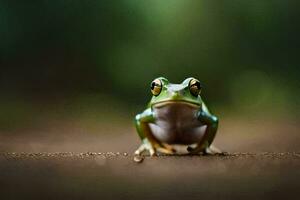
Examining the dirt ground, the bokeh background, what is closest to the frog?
the dirt ground

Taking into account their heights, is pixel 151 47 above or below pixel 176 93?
above

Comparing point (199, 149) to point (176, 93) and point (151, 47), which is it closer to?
point (176, 93)

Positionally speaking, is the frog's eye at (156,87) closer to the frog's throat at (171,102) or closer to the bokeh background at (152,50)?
the frog's throat at (171,102)

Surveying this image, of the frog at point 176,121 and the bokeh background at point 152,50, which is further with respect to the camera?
the bokeh background at point 152,50

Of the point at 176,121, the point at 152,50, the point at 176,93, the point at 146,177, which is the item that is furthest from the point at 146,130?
the point at 152,50

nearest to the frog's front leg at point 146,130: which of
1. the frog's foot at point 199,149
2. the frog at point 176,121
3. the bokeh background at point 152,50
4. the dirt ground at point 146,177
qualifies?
the frog at point 176,121
